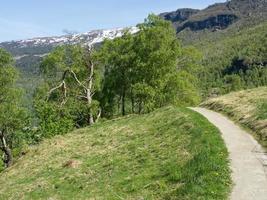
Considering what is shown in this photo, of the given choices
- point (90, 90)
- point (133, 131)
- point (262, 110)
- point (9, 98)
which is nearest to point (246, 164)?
point (262, 110)

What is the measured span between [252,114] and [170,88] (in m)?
31.0

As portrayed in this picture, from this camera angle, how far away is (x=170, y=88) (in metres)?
65.1

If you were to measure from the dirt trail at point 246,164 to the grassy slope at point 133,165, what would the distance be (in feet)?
1.65

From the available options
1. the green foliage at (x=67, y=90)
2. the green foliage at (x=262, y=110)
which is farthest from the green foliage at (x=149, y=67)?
the green foliage at (x=262, y=110)

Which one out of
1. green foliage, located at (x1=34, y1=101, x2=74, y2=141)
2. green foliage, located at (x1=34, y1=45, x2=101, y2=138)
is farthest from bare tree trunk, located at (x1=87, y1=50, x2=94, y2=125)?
green foliage, located at (x1=34, y1=101, x2=74, y2=141)

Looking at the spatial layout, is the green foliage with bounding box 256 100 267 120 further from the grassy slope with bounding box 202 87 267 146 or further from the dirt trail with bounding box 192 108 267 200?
the dirt trail with bounding box 192 108 267 200

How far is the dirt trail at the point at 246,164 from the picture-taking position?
17.9 m

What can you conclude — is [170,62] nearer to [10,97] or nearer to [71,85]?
[71,85]

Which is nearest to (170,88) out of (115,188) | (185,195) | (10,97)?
(10,97)

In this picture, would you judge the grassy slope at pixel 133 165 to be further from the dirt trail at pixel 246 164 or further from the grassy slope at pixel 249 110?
the grassy slope at pixel 249 110

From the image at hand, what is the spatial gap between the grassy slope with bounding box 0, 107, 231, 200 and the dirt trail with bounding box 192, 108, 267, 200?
0.50 m

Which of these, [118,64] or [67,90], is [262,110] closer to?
[118,64]

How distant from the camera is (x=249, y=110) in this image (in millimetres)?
36781

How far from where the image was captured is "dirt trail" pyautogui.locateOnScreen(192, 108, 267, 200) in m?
17.9
